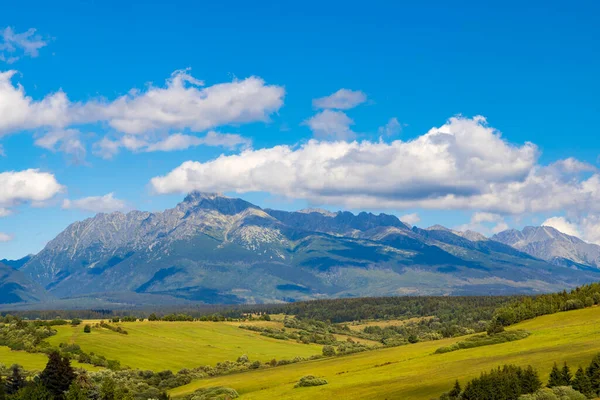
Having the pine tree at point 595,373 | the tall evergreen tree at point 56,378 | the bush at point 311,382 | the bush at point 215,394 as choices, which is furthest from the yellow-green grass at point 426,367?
the tall evergreen tree at point 56,378

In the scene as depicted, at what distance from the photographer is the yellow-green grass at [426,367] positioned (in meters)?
84.1

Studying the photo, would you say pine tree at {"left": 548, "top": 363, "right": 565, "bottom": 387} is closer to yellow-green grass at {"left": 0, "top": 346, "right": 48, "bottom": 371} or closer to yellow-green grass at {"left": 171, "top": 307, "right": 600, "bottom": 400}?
yellow-green grass at {"left": 171, "top": 307, "right": 600, "bottom": 400}

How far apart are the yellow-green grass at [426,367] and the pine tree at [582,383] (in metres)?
5.28

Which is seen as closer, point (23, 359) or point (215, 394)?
point (215, 394)

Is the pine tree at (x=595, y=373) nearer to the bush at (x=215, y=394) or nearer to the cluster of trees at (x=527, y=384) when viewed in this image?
the cluster of trees at (x=527, y=384)

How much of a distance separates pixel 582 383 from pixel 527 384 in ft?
18.6

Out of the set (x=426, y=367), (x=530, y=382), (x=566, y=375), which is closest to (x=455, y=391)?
(x=530, y=382)

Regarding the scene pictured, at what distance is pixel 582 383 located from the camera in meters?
70.4

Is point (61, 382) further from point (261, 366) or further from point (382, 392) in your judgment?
point (261, 366)

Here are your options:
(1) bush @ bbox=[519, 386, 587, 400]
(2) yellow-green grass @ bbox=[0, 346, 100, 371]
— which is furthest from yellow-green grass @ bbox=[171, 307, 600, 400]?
(2) yellow-green grass @ bbox=[0, 346, 100, 371]

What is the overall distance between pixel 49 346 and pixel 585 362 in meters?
144

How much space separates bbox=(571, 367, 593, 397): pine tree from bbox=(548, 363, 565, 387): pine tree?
1406 millimetres

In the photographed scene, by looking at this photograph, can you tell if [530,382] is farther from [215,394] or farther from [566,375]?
[215,394]

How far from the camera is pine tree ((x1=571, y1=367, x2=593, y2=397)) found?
229 ft
